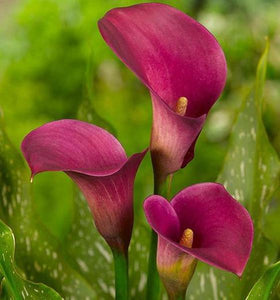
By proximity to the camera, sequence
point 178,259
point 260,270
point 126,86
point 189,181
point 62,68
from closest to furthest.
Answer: point 178,259, point 260,270, point 189,181, point 62,68, point 126,86

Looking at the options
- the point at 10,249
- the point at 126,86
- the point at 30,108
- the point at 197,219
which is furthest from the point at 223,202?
the point at 126,86

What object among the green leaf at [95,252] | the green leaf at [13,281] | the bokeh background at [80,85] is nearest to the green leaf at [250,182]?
the green leaf at [95,252]

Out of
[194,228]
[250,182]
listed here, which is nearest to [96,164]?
[194,228]

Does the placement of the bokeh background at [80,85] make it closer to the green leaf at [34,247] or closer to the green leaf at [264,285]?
the green leaf at [34,247]

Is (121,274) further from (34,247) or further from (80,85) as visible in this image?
(80,85)

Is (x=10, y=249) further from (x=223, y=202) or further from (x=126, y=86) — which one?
(x=126, y=86)

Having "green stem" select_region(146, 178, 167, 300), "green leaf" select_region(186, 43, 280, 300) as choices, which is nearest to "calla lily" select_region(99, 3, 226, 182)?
"green stem" select_region(146, 178, 167, 300)
